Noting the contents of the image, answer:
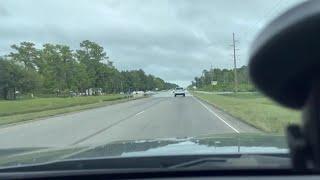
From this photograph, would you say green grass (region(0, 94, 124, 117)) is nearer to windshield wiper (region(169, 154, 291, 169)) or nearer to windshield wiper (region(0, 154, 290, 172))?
windshield wiper (region(0, 154, 290, 172))

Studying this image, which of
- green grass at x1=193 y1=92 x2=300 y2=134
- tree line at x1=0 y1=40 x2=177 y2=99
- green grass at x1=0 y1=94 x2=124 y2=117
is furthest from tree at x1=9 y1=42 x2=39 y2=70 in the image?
green grass at x1=193 y1=92 x2=300 y2=134

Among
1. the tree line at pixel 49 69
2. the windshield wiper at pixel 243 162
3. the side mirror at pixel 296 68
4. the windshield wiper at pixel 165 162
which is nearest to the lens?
the side mirror at pixel 296 68

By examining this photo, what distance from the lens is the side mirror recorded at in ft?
5.00

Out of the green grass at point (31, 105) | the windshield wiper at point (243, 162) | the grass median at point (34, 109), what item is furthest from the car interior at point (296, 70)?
the green grass at point (31, 105)

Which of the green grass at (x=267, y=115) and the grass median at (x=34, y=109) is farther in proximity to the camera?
the grass median at (x=34, y=109)

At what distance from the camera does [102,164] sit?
4.10 meters

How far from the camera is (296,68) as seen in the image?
1665mm

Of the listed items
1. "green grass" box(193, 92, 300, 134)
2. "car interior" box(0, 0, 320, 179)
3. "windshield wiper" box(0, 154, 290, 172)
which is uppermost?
"car interior" box(0, 0, 320, 179)

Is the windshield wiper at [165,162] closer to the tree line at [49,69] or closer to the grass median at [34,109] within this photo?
the grass median at [34,109]

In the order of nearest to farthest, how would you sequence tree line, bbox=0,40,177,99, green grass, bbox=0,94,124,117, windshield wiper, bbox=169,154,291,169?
1. windshield wiper, bbox=169,154,291,169
2. green grass, bbox=0,94,124,117
3. tree line, bbox=0,40,177,99

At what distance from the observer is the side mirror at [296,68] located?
1.52m

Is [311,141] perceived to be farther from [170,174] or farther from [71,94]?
[71,94]

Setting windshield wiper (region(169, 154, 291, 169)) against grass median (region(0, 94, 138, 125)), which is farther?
grass median (region(0, 94, 138, 125))

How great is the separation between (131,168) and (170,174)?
317 mm
